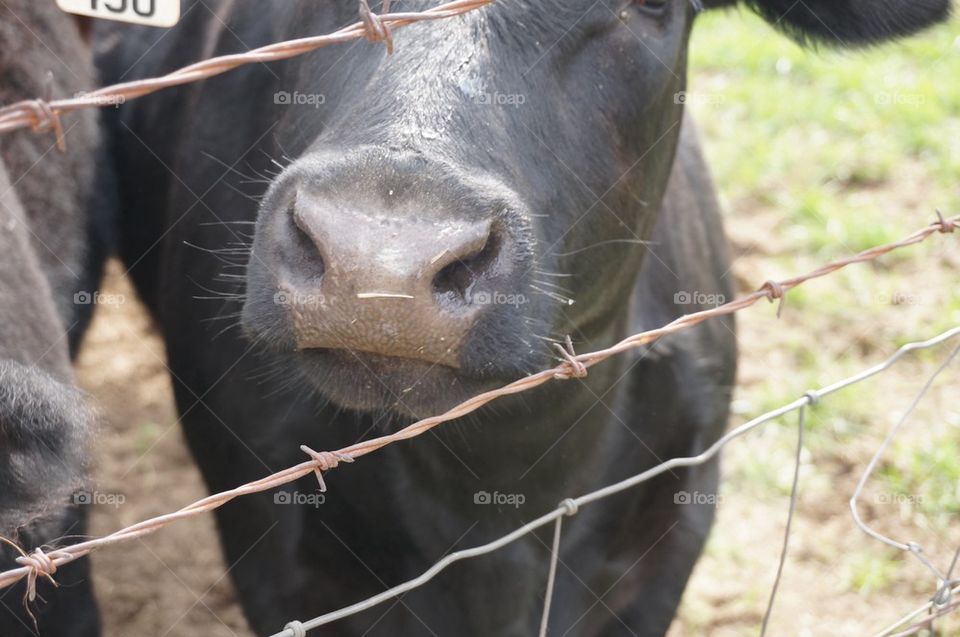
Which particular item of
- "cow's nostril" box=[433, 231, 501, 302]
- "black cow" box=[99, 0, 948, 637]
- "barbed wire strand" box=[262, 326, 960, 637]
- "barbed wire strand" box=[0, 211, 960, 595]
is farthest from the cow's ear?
"cow's nostril" box=[433, 231, 501, 302]

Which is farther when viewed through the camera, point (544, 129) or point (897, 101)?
point (897, 101)

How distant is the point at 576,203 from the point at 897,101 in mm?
4707

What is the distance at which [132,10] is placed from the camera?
88.2 inches

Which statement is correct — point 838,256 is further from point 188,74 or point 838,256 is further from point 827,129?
point 188,74

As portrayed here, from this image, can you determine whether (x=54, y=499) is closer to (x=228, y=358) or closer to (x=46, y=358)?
(x=46, y=358)

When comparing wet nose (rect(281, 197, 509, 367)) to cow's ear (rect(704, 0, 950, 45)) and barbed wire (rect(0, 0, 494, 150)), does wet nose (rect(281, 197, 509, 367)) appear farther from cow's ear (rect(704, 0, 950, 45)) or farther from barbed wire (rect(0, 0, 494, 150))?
cow's ear (rect(704, 0, 950, 45))

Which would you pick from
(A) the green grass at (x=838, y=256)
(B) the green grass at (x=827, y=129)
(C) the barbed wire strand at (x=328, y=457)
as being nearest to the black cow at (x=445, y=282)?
(C) the barbed wire strand at (x=328, y=457)

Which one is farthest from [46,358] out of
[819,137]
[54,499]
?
[819,137]

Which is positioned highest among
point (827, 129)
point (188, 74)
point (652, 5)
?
point (188, 74)

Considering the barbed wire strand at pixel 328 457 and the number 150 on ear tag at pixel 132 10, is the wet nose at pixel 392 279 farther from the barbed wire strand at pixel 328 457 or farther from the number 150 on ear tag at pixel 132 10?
the number 150 on ear tag at pixel 132 10

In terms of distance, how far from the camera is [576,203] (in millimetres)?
2945

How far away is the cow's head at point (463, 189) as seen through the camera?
7.39 ft

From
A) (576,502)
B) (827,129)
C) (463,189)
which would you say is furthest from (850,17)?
(827,129)

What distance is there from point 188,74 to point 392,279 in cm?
51
